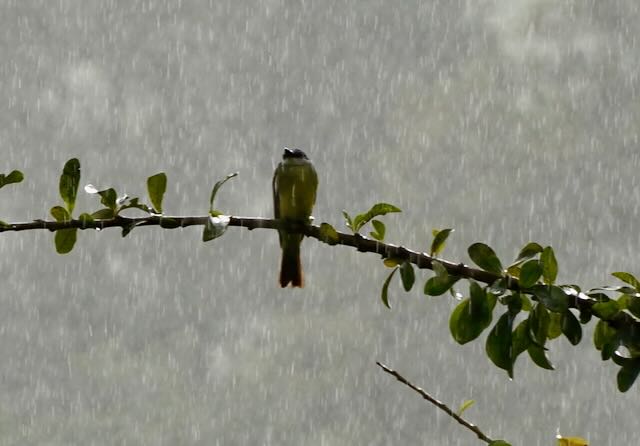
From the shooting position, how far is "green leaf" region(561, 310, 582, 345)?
1566mm

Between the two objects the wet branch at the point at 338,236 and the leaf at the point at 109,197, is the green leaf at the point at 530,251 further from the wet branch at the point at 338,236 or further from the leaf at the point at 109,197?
the leaf at the point at 109,197

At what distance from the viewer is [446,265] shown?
1559 mm

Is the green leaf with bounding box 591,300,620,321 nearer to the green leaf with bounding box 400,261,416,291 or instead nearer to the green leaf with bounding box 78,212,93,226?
the green leaf with bounding box 400,261,416,291

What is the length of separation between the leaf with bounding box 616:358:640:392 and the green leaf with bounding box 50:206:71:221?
122cm

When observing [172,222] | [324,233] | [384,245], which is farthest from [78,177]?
[384,245]

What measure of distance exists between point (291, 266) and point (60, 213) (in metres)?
1.88

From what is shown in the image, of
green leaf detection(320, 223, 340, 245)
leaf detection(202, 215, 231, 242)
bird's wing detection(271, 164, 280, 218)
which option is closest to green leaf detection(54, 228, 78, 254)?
leaf detection(202, 215, 231, 242)

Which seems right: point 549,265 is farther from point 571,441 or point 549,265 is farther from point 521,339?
point 571,441

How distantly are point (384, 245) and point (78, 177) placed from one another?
72 cm

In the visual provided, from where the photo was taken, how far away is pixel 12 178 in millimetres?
1707

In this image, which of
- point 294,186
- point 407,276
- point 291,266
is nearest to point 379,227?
point 407,276

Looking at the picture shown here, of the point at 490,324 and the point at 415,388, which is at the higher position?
the point at 490,324

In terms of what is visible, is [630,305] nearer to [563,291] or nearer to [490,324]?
[563,291]

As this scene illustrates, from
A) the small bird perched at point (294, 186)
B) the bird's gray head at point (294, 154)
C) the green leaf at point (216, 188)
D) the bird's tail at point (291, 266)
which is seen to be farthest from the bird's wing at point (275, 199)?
the green leaf at point (216, 188)
